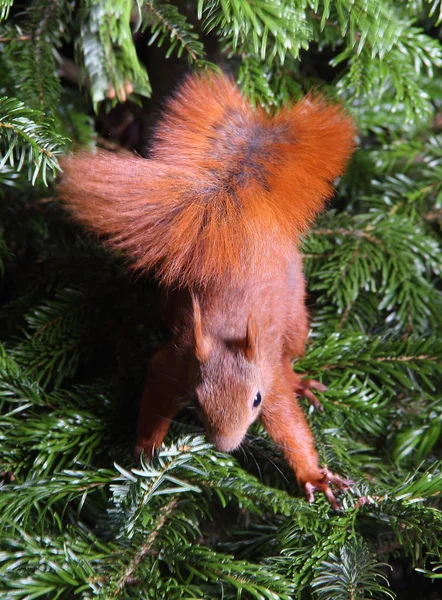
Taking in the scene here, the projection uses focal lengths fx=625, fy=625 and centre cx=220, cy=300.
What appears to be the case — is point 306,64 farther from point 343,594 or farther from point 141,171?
point 343,594

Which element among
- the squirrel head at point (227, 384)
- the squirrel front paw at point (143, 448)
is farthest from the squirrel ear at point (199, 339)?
the squirrel front paw at point (143, 448)

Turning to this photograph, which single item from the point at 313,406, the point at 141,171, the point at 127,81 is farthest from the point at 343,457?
the point at 127,81

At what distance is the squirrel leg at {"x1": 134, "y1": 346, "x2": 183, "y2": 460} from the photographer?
737 mm

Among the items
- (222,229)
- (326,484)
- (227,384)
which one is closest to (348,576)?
(326,484)

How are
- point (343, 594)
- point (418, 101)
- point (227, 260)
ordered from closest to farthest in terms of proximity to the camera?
point (343, 594)
point (227, 260)
point (418, 101)

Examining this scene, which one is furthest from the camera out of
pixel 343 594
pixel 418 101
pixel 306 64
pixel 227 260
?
pixel 306 64

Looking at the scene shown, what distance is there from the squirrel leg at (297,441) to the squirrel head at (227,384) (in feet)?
0.06

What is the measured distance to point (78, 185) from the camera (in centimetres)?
66

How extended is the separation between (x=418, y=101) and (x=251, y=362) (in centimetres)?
38

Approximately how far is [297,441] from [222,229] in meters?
0.26

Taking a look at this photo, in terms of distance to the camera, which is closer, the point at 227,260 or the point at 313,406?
the point at 227,260

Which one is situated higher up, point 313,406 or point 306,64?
point 306,64

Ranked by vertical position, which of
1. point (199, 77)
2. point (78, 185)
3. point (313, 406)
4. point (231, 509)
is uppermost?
point (199, 77)

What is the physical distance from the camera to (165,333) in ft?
2.75
